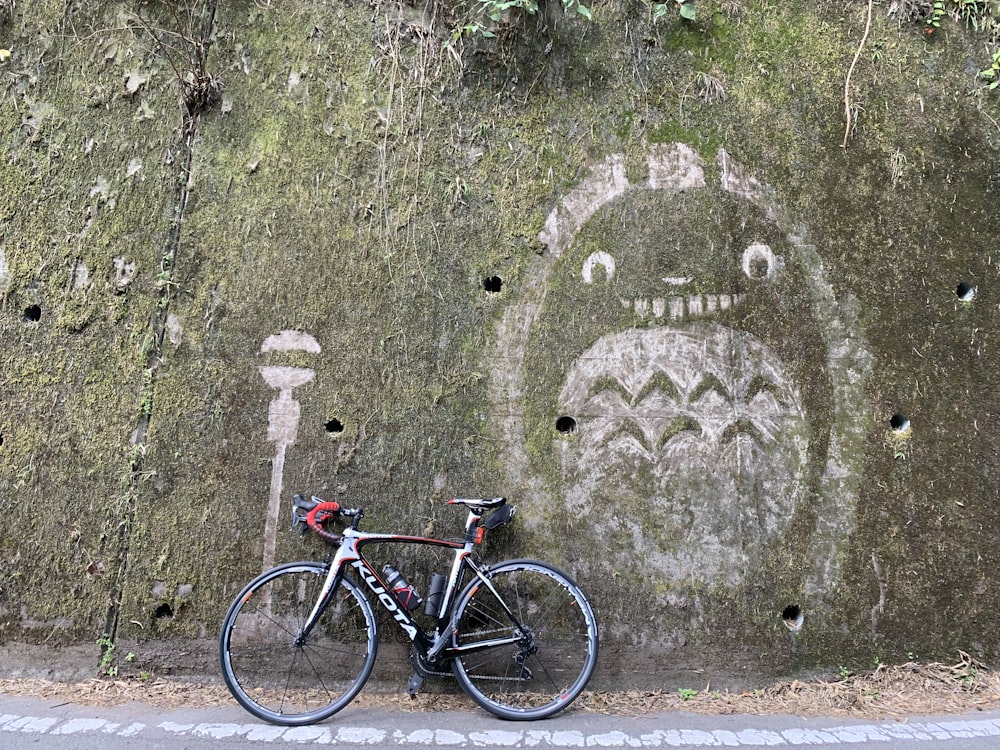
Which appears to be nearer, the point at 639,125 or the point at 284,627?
the point at 284,627

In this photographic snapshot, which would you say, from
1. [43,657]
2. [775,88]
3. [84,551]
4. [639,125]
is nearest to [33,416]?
[84,551]

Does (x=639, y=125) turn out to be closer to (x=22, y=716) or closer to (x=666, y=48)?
(x=666, y=48)

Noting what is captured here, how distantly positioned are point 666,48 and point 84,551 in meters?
4.64

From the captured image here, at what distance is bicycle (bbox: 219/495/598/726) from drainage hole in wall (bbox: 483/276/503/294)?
1.26 meters

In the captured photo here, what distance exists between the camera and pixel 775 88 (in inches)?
154

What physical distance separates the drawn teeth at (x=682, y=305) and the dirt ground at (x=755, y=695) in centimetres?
215

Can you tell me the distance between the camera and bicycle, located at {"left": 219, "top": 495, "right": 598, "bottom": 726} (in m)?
3.26

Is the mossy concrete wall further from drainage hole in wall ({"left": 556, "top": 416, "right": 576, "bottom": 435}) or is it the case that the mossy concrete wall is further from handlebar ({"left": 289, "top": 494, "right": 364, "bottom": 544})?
handlebar ({"left": 289, "top": 494, "right": 364, "bottom": 544})

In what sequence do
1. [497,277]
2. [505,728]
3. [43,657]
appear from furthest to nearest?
1. [497,277]
2. [43,657]
3. [505,728]

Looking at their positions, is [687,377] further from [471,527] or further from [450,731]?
[450,731]

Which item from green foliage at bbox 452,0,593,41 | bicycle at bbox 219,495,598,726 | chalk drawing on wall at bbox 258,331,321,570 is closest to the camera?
bicycle at bbox 219,495,598,726

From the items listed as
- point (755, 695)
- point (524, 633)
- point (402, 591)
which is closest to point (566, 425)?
point (524, 633)

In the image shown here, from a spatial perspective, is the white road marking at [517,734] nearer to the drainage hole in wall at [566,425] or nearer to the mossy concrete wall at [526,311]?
the mossy concrete wall at [526,311]

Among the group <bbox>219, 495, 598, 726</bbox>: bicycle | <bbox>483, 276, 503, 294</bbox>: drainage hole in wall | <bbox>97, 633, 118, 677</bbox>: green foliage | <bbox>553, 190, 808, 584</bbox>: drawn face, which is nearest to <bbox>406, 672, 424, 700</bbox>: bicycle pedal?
<bbox>219, 495, 598, 726</bbox>: bicycle
